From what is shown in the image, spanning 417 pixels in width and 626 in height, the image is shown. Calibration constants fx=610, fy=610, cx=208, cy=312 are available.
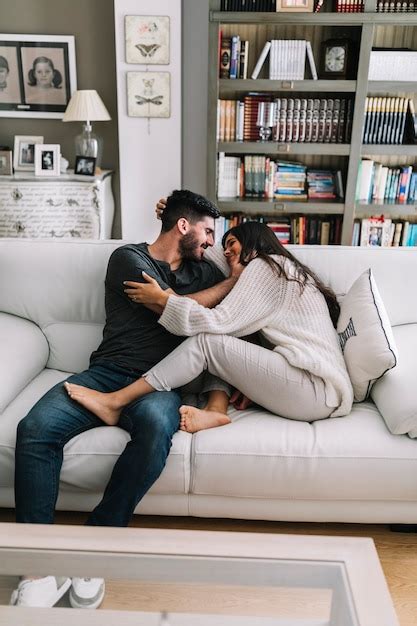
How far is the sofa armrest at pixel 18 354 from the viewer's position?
1.90 meters

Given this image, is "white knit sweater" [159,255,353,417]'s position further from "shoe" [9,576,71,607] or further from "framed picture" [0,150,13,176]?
"framed picture" [0,150,13,176]

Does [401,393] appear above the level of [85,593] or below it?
above

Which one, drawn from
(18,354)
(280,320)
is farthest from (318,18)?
(18,354)

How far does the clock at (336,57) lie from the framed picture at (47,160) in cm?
175

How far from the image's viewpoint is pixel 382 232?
3895 mm

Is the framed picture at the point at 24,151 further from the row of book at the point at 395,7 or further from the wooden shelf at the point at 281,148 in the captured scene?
the row of book at the point at 395,7

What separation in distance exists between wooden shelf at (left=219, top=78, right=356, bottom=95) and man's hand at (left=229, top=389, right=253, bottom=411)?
2.24 m

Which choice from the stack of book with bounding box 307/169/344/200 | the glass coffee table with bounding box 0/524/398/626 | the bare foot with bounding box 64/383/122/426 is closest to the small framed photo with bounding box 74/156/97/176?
the stack of book with bounding box 307/169/344/200

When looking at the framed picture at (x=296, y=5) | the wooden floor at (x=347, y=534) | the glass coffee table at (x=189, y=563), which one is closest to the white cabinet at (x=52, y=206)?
the framed picture at (x=296, y=5)

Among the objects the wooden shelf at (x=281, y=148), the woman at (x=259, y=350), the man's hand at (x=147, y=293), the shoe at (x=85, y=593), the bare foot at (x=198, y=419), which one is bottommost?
the shoe at (x=85, y=593)

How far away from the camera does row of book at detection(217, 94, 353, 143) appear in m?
3.69

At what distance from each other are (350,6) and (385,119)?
66 centimetres

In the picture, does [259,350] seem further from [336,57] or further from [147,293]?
[336,57]

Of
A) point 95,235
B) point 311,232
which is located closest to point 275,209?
point 311,232
